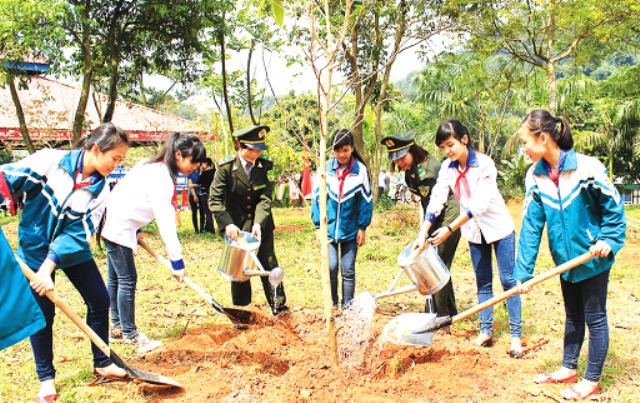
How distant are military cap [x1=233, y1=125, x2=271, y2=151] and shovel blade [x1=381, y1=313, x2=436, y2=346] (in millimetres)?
1896

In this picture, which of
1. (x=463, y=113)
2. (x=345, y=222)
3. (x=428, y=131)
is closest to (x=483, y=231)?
(x=345, y=222)

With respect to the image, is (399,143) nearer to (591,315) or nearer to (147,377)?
(591,315)

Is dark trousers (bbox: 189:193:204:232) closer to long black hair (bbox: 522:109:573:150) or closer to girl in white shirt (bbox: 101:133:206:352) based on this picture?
girl in white shirt (bbox: 101:133:206:352)

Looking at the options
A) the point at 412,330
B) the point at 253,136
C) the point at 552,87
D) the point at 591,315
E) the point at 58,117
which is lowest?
the point at 412,330

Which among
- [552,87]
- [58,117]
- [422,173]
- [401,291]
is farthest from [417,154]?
[58,117]

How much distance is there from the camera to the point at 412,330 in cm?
351

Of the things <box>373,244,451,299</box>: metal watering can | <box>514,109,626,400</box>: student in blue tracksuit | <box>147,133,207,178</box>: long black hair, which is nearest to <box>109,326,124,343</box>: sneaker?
<box>147,133,207,178</box>: long black hair

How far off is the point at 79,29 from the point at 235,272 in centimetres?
705

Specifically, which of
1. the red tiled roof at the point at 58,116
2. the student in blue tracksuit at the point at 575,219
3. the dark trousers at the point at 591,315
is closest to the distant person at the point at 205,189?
the red tiled roof at the point at 58,116

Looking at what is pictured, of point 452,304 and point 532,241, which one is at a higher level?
point 532,241

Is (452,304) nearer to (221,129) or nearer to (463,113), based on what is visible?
(221,129)

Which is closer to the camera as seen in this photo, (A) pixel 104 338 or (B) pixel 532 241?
(B) pixel 532 241

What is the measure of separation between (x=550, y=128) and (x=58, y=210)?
2851mm

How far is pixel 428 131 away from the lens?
24562 mm
